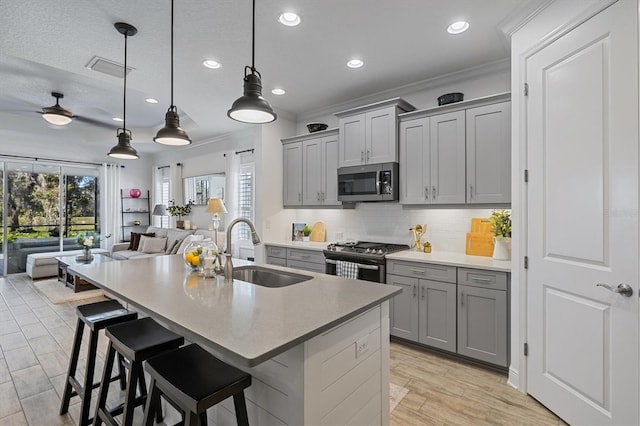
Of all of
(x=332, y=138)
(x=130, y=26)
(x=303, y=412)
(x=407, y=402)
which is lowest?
(x=407, y=402)

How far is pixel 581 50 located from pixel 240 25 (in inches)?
92.2

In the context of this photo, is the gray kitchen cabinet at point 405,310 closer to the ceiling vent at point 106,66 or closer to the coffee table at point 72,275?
the ceiling vent at point 106,66

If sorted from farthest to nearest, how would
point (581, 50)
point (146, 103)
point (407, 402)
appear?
point (146, 103), point (407, 402), point (581, 50)

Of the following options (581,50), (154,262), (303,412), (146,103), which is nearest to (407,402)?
(303,412)

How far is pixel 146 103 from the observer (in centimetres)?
514

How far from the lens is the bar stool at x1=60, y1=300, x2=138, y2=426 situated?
1.99 m

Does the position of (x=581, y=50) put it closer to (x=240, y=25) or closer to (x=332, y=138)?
(x=240, y=25)

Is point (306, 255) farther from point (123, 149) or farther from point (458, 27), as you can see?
point (458, 27)

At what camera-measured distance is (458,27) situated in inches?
100

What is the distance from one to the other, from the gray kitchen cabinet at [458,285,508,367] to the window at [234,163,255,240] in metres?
3.74

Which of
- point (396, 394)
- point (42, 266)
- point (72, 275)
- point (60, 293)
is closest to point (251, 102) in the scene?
point (396, 394)

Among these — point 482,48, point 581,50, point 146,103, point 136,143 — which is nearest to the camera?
point 581,50

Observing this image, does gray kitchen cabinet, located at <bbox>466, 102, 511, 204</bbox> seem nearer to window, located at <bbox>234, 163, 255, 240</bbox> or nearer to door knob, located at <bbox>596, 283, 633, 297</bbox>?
door knob, located at <bbox>596, 283, 633, 297</bbox>

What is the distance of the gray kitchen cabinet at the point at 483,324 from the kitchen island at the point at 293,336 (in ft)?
4.31
